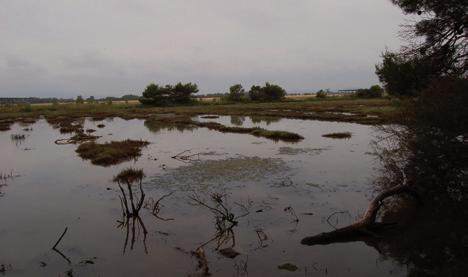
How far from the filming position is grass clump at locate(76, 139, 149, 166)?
23039mm

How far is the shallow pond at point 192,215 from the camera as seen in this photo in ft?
30.7

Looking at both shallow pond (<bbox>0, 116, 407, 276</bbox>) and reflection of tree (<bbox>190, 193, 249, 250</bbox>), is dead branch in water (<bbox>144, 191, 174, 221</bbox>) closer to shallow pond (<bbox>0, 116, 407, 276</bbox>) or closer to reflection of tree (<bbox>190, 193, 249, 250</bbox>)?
shallow pond (<bbox>0, 116, 407, 276</bbox>)

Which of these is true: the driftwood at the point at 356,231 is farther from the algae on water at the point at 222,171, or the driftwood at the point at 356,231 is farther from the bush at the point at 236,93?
the bush at the point at 236,93

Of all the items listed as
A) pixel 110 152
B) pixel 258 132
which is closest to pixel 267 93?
pixel 258 132

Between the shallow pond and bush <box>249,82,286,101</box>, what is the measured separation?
7020 centimetres

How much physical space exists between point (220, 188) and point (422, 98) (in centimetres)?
858

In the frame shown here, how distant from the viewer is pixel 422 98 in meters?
10.8

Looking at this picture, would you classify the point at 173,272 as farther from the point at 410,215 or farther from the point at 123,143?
the point at 123,143

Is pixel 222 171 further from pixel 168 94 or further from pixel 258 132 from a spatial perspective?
pixel 168 94

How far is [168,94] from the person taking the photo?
88.2 metres

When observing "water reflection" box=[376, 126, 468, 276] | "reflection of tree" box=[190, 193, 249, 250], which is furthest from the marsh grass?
"water reflection" box=[376, 126, 468, 276]

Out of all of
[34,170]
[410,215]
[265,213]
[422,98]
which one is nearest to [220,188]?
[265,213]

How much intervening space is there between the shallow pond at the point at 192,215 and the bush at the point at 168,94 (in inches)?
2473

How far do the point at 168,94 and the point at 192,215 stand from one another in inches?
3057
